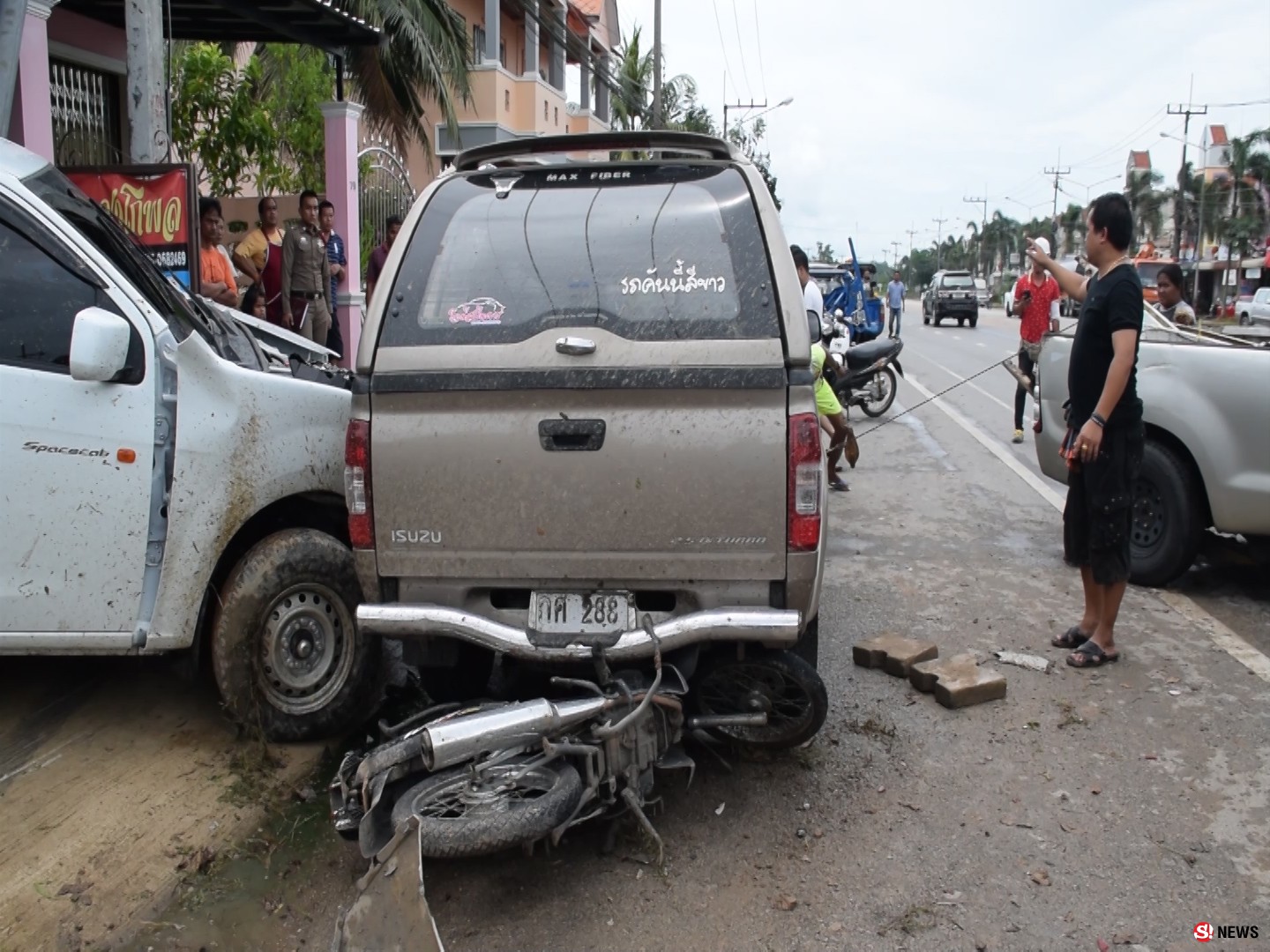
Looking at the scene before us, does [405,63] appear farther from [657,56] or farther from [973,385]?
[657,56]

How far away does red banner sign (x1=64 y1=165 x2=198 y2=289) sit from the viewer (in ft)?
22.1

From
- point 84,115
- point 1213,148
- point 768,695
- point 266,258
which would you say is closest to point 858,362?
point 266,258

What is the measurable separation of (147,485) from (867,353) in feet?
28.3

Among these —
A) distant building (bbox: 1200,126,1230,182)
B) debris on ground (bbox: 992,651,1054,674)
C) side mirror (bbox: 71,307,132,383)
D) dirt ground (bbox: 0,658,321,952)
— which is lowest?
dirt ground (bbox: 0,658,321,952)

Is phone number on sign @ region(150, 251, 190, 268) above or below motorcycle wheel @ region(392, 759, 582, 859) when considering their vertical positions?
above

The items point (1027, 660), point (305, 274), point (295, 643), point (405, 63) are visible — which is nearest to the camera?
point (295, 643)

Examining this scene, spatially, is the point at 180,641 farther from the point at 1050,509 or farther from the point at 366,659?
the point at 1050,509

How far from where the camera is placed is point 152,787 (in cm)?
408

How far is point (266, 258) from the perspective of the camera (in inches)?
414

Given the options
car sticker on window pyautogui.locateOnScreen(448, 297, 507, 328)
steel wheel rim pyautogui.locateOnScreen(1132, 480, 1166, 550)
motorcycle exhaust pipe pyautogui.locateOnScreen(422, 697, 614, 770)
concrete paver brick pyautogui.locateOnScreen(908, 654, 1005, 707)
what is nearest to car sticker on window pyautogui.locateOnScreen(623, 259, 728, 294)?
car sticker on window pyautogui.locateOnScreen(448, 297, 507, 328)

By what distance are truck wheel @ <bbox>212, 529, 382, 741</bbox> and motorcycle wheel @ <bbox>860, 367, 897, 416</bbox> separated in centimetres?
944

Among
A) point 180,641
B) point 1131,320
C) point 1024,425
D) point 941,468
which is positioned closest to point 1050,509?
point 941,468

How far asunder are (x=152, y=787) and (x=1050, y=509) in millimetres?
6588

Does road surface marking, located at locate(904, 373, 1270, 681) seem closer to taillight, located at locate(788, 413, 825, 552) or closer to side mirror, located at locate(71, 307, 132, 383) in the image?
taillight, located at locate(788, 413, 825, 552)
